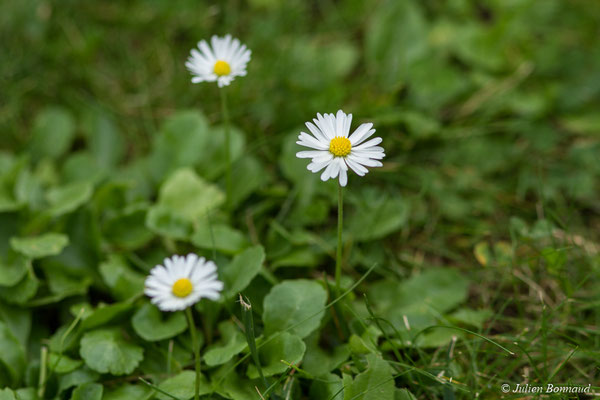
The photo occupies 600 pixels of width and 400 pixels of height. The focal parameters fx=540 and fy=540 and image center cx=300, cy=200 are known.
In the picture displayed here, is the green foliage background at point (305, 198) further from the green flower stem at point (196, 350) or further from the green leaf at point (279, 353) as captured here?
the green flower stem at point (196, 350)

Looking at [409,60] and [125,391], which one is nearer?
[125,391]

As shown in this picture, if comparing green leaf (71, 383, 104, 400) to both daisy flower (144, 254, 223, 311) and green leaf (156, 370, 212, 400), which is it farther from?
daisy flower (144, 254, 223, 311)

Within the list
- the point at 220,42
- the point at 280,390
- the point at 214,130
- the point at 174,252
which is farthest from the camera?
the point at 214,130

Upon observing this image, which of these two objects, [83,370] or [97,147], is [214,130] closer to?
[97,147]

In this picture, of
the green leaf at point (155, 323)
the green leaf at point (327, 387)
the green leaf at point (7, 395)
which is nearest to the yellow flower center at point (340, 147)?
the green leaf at point (327, 387)

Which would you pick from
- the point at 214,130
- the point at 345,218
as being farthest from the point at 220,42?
the point at 345,218

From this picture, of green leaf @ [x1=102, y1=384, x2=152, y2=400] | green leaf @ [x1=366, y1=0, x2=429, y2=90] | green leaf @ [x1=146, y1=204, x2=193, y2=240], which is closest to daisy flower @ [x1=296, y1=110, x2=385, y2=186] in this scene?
green leaf @ [x1=146, y1=204, x2=193, y2=240]

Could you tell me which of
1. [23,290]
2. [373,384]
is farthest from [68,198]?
[373,384]
